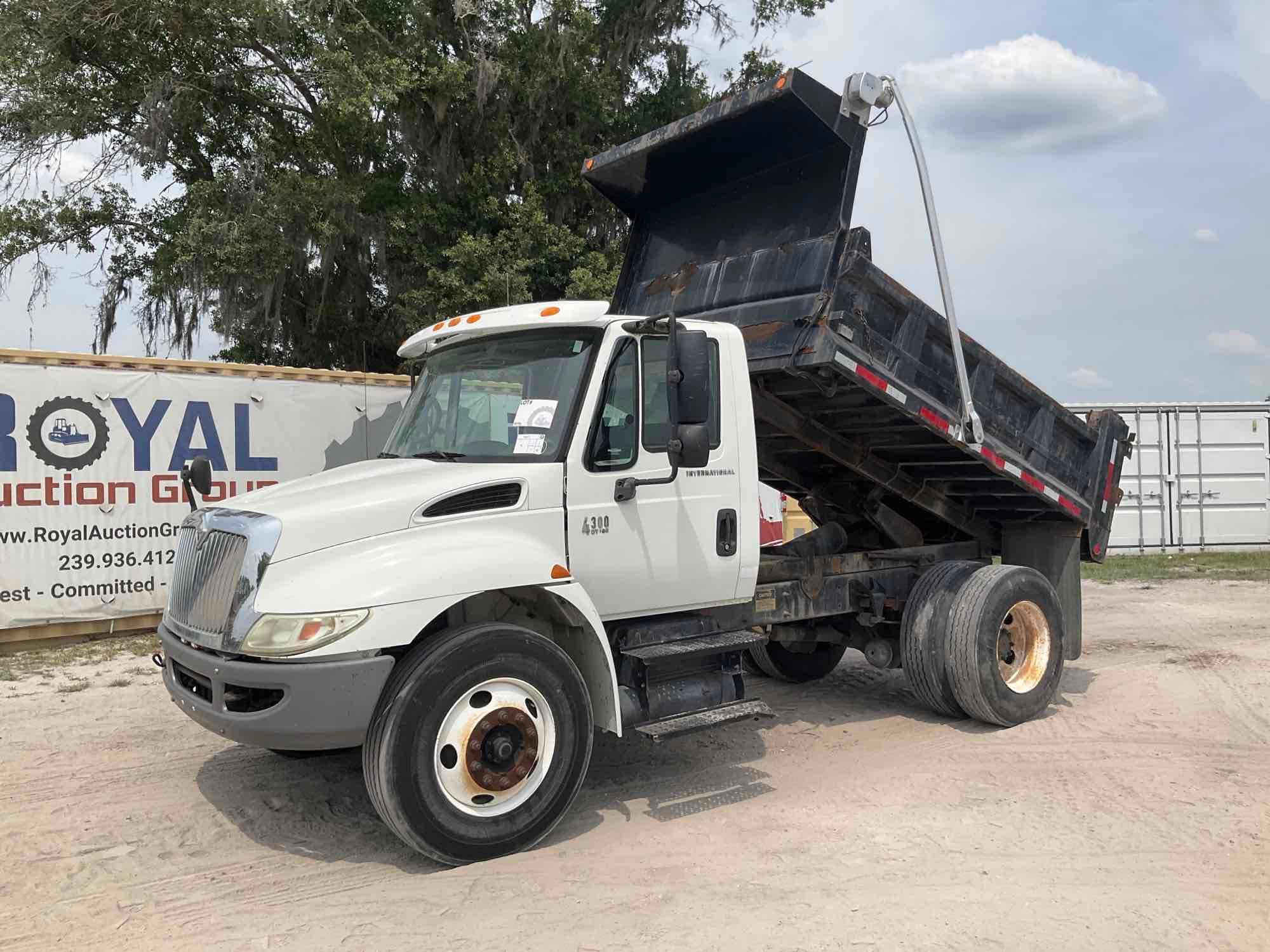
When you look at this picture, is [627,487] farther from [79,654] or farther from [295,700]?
[79,654]

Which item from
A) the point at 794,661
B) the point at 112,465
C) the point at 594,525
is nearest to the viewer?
the point at 594,525

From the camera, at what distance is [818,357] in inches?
216

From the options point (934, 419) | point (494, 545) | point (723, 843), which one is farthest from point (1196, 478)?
point (494, 545)

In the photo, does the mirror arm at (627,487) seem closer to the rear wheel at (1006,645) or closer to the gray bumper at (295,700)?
the gray bumper at (295,700)

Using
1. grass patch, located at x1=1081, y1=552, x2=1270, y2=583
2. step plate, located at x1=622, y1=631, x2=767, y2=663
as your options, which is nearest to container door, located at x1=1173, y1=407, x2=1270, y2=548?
grass patch, located at x1=1081, y1=552, x2=1270, y2=583

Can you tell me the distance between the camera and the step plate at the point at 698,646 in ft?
16.8

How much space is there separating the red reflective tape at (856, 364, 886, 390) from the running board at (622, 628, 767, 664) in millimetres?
1627

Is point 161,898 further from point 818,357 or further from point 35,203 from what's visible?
point 35,203

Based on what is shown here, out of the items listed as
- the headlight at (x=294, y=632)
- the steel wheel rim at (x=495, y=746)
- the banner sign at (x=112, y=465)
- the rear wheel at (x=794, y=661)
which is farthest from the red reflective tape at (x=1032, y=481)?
the banner sign at (x=112, y=465)

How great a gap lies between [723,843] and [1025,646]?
3339 millimetres

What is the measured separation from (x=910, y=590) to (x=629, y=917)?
12.6ft

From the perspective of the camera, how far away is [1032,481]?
6758mm

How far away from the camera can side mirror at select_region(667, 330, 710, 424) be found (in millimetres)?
4680

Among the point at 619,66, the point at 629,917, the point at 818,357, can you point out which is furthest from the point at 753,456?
the point at 619,66
